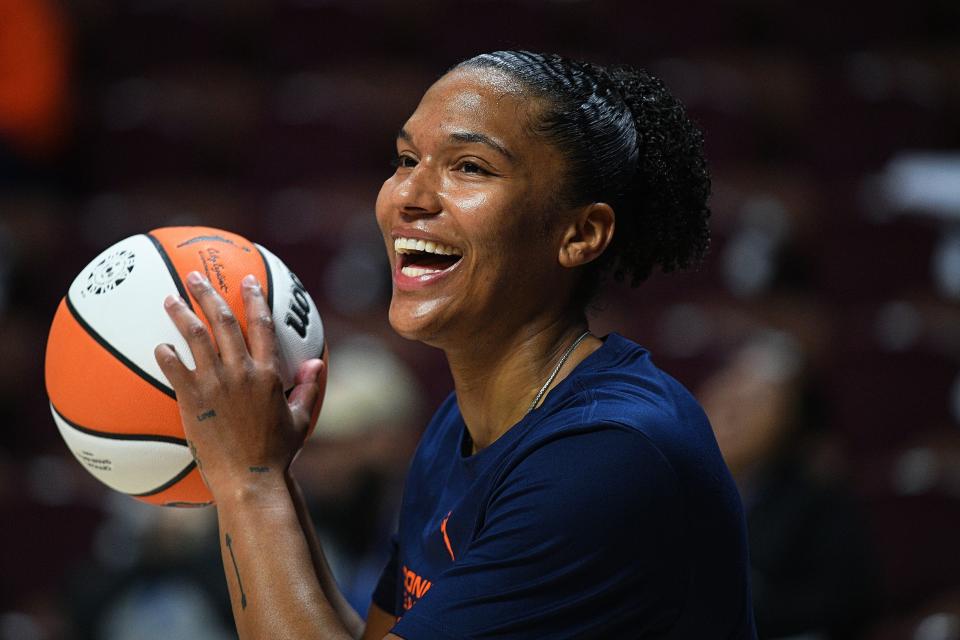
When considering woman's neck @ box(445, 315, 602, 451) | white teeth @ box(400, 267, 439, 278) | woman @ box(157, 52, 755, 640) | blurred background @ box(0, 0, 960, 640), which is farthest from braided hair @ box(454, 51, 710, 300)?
blurred background @ box(0, 0, 960, 640)

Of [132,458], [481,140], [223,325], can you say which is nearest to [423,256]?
[481,140]

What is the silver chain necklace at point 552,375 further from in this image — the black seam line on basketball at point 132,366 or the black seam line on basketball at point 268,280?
the black seam line on basketball at point 132,366

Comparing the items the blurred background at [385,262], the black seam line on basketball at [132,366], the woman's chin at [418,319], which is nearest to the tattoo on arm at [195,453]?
the black seam line on basketball at [132,366]

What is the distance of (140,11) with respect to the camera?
6051mm

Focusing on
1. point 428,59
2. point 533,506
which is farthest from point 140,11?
point 533,506

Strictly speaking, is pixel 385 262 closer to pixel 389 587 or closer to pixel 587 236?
pixel 389 587

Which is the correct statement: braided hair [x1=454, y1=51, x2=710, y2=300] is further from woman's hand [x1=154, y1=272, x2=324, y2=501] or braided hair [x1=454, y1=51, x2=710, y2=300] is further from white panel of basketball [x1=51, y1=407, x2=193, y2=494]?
white panel of basketball [x1=51, y1=407, x2=193, y2=494]

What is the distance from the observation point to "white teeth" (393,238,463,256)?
6.37 ft

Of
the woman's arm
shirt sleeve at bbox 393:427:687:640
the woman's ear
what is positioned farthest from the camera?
the woman's ear

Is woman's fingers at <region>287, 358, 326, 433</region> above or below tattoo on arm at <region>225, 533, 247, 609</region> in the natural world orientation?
above

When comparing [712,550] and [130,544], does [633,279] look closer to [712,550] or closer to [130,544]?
[712,550]

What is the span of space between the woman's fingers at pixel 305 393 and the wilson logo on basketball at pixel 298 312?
61mm

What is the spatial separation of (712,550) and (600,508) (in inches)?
7.9

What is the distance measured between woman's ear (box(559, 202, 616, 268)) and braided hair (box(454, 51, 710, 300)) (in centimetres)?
3
